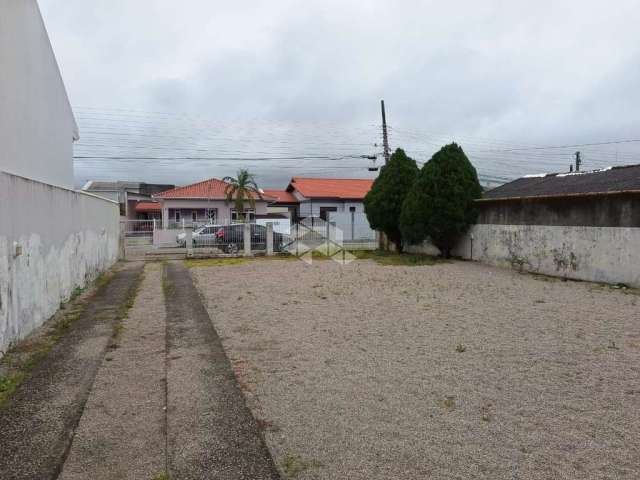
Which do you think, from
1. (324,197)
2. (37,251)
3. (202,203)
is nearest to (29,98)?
(37,251)

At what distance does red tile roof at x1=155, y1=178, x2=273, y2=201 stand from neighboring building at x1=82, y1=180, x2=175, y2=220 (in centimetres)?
432

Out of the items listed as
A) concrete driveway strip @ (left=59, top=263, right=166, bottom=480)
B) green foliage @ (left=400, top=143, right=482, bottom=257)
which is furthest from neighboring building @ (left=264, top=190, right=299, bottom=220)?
concrete driveway strip @ (left=59, top=263, right=166, bottom=480)

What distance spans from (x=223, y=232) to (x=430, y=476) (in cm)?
1870

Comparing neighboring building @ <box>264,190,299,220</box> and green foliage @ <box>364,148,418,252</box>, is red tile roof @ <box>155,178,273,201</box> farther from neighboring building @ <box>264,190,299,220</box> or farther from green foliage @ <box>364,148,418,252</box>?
green foliage @ <box>364,148,418,252</box>

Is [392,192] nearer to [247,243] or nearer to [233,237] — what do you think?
[247,243]

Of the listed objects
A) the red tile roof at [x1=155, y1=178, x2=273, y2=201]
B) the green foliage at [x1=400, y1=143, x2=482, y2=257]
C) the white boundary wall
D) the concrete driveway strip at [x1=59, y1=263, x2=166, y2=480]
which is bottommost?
the concrete driveway strip at [x1=59, y1=263, x2=166, y2=480]

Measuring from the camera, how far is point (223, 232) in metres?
20.8

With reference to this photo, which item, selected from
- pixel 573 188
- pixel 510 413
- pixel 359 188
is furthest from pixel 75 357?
pixel 359 188

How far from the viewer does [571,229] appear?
1186 centimetres

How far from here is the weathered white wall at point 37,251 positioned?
18.4ft

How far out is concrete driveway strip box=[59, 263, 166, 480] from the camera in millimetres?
2996

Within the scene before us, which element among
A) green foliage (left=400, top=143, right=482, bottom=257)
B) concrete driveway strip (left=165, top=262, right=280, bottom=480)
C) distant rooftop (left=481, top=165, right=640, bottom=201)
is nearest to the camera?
concrete driveway strip (left=165, top=262, right=280, bottom=480)

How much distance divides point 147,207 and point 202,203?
10547 mm

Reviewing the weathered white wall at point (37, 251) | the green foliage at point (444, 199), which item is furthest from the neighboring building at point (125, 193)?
the weathered white wall at point (37, 251)
